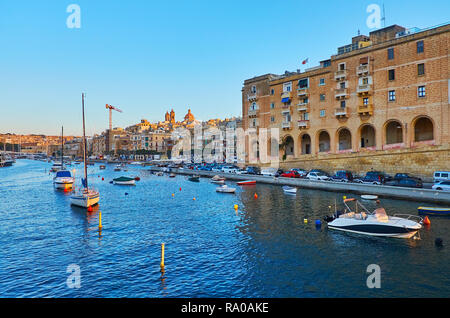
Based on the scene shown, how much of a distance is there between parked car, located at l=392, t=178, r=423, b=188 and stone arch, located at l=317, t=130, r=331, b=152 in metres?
24.3

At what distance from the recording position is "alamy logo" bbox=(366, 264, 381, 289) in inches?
597

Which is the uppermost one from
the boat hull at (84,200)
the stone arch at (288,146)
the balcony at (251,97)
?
the balcony at (251,97)

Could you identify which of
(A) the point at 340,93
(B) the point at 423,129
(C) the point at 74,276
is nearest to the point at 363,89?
(A) the point at 340,93

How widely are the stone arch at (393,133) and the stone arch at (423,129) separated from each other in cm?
236

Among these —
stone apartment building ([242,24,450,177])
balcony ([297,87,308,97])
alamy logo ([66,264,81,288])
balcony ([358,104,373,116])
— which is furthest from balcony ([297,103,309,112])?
alamy logo ([66,264,81,288])

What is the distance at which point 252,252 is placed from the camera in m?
20.3

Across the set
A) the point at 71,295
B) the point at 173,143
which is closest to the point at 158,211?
the point at 71,295

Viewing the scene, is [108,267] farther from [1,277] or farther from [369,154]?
[369,154]

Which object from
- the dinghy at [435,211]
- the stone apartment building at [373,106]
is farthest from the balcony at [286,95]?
the dinghy at [435,211]

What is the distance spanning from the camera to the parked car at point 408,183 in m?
38.4

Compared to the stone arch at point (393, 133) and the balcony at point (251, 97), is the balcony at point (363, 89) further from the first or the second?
the balcony at point (251, 97)

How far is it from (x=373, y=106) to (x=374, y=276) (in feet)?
141

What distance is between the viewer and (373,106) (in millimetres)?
52125

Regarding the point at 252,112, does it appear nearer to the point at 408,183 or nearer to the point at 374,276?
the point at 408,183
